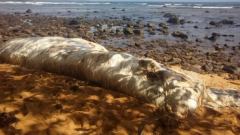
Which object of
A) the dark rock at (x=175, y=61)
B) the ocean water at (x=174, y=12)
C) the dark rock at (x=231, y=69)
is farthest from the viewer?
the ocean water at (x=174, y=12)

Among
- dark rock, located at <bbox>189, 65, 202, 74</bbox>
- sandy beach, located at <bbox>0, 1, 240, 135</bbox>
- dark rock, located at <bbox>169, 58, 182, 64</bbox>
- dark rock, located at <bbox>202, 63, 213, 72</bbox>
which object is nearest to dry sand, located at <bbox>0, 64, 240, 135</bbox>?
sandy beach, located at <bbox>0, 1, 240, 135</bbox>

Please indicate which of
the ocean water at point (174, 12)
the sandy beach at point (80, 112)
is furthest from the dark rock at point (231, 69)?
the ocean water at point (174, 12)

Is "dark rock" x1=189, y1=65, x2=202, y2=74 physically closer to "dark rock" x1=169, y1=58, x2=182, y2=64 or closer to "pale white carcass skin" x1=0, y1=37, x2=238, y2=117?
"dark rock" x1=169, y1=58, x2=182, y2=64

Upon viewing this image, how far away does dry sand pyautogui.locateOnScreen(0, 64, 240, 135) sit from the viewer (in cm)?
374

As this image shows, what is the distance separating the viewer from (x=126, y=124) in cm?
392

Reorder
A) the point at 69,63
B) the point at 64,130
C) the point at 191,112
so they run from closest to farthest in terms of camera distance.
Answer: the point at 64,130 < the point at 191,112 < the point at 69,63

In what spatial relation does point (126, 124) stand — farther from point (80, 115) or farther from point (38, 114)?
point (38, 114)

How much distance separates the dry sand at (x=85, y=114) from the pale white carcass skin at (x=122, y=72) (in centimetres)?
24

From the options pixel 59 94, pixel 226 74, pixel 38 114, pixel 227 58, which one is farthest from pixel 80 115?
pixel 227 58

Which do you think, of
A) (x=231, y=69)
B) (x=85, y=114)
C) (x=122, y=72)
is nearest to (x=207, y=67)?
(x=231, y=69)

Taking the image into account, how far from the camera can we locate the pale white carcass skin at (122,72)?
464 cm

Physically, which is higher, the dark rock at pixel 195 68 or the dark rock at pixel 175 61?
the dark rock at pixel 175 61

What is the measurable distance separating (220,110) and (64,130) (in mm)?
3590

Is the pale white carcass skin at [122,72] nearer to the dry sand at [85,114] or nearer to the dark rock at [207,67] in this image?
the dry sand at [85,114]
